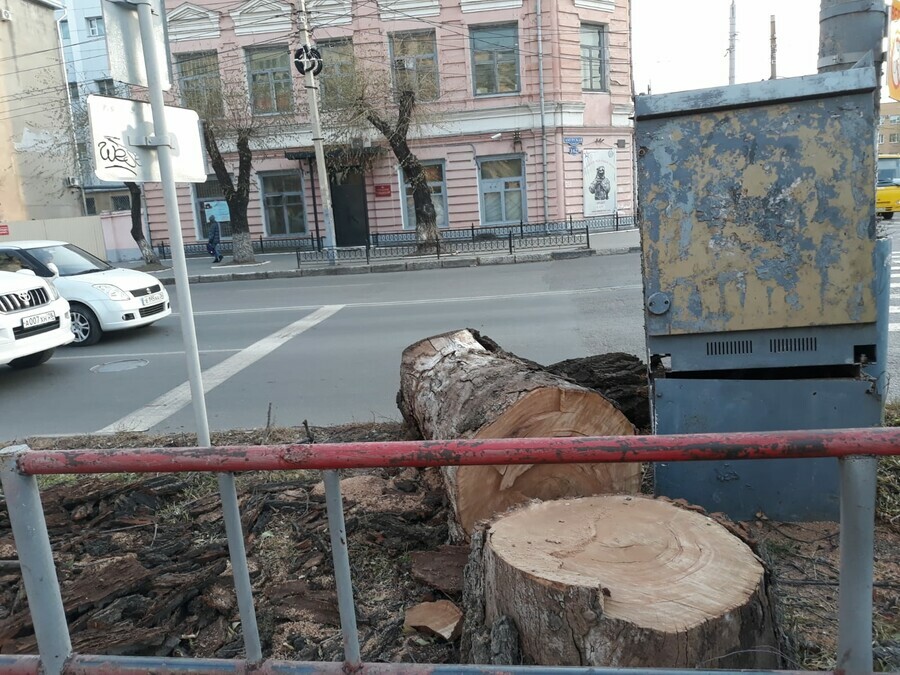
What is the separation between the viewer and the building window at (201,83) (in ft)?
69.8

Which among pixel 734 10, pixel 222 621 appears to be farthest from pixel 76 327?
pixel 734 10

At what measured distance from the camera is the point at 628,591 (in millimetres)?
2324

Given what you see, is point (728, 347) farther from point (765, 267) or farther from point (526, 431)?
point (526, 431)

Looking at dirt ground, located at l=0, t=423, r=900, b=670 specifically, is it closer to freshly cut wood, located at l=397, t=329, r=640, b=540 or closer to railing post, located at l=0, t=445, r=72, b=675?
freshly cut wood, located at l=397, t=329, r=640, b=540

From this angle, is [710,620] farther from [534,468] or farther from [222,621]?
[222,621]

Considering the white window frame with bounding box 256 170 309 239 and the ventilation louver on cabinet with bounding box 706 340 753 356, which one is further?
the white window frame with bounding box 256 170 309 239

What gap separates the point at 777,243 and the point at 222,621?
10.4 ft

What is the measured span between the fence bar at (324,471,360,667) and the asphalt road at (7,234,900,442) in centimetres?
448

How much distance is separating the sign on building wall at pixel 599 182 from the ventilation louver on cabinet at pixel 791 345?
23.2 m

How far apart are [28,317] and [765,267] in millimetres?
8387

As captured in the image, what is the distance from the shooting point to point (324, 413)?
6.78m

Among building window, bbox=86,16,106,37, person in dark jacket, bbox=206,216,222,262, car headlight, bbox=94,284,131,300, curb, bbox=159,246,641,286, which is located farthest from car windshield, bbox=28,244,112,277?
building window, bbox=86,16,106,37

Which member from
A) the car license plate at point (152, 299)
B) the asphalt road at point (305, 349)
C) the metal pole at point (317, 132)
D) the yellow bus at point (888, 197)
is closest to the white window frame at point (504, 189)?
the metal pole at point (317, 132)

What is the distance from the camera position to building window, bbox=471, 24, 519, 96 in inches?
992
